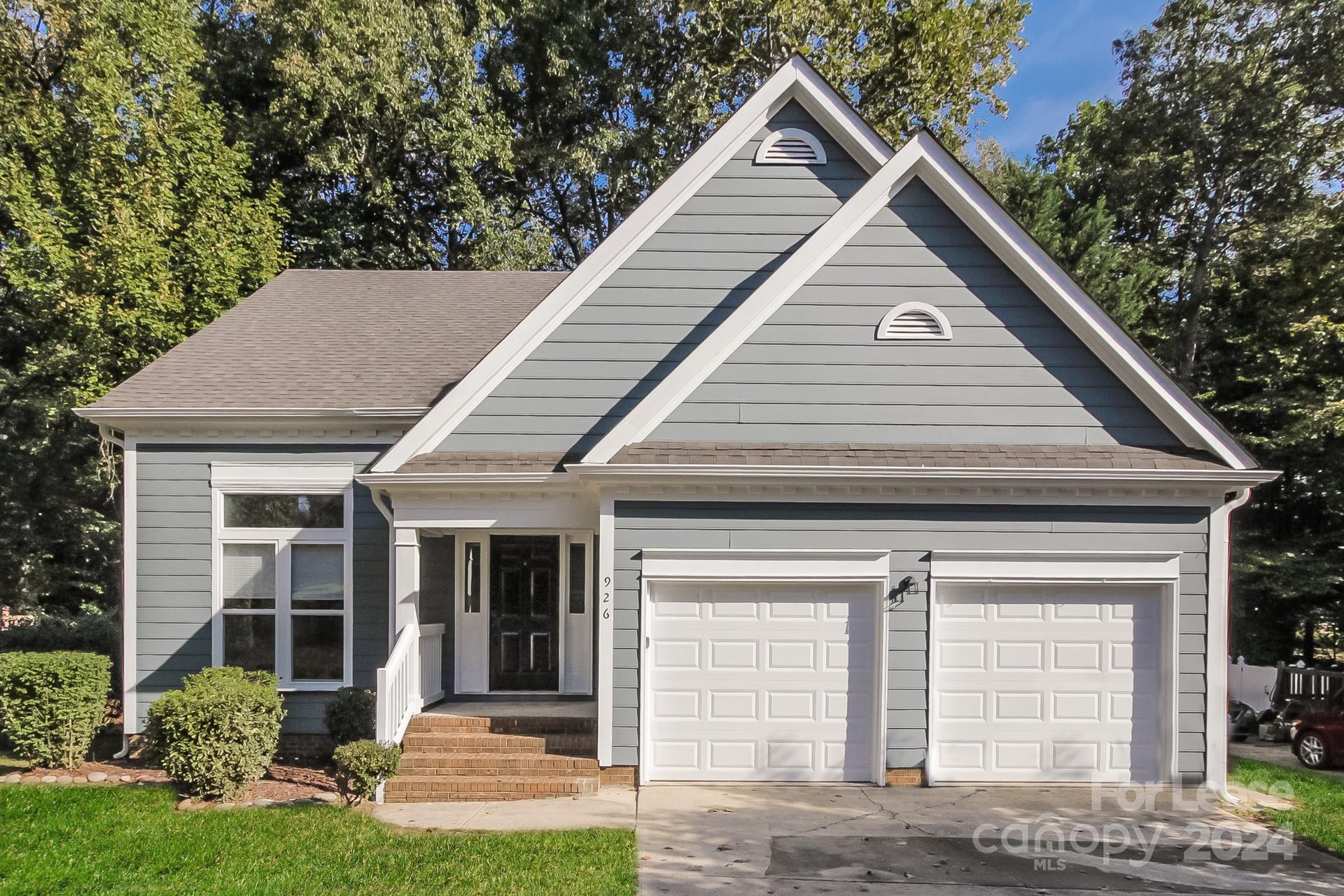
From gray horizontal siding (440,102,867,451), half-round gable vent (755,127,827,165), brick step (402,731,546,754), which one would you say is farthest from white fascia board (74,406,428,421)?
half-round gable vent (755,127,827,165)

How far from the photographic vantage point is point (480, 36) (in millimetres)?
20938

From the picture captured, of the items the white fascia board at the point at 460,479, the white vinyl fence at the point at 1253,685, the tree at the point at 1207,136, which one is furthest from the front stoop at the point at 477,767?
the tree at the point at 1207,136

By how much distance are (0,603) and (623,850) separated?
63.3 feet

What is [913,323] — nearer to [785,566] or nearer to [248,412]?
[785,566]

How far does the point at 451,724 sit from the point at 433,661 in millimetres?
1094

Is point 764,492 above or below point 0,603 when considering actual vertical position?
above

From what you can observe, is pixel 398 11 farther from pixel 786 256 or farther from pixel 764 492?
pixel 764 492

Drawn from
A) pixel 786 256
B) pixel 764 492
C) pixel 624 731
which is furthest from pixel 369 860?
pixel 786 256

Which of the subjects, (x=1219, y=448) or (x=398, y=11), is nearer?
(x=1219, y=448)

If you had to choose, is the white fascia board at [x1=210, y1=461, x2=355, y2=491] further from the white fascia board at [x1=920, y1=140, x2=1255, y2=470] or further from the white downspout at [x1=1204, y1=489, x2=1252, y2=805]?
the white downspout at [x1=1204, y1=489, x2=1252, y2=805]

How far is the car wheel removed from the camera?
36.2ft

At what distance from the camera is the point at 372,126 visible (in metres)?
19.5

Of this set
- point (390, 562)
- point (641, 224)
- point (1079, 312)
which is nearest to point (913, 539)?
point (1079, 312)

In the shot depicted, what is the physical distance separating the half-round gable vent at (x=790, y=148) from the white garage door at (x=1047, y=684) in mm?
5013
